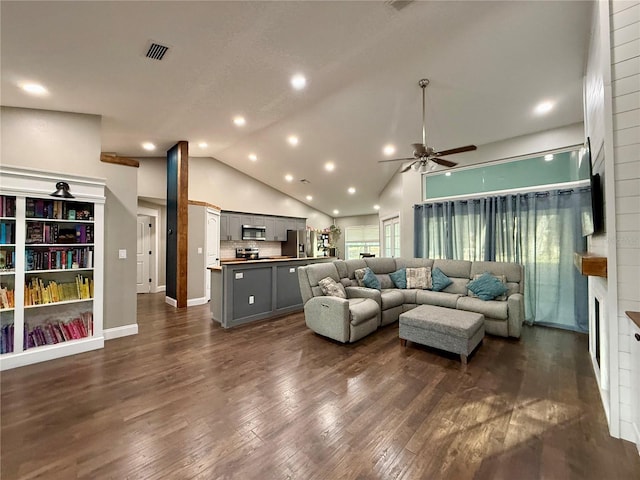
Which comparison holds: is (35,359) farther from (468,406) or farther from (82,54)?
(468,406)

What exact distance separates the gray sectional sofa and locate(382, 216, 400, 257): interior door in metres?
2.22

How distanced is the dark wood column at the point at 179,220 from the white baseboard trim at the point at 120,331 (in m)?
1.55

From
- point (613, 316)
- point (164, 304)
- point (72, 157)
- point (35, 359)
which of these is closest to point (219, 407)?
point (35, 359)

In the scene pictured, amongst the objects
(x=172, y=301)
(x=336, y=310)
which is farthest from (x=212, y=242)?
(x=336, y=310)

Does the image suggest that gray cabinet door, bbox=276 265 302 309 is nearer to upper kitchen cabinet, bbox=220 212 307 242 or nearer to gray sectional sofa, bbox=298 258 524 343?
gray sectional sofa, bbox=298 258 524 343

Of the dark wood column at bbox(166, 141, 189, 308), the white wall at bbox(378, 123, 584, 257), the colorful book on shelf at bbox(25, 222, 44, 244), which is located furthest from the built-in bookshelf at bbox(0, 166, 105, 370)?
the white wall at bbox(378, 123, 584, 257)

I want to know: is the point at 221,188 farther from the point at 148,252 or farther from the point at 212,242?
the point at 148,252

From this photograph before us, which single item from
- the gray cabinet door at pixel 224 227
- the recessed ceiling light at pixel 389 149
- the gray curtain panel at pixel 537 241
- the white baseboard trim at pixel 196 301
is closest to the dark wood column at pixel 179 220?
the white baseboard trim at pixel 196 301

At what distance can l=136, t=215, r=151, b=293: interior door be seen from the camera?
6.97m

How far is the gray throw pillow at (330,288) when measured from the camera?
3858mm

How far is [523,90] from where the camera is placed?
11.3ft

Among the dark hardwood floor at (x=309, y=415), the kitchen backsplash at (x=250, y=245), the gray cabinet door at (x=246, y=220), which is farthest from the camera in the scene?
the gray cabinet door at (x=246, y=220)

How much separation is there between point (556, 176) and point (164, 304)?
25.8 feet

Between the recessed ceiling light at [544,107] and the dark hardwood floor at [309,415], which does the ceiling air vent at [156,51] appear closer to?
the dark hardwood floor at [309,415]
